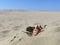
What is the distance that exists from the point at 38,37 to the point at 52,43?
0.99 ft

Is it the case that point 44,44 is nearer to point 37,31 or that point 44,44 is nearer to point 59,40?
point 59,40

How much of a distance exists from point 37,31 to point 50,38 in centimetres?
40

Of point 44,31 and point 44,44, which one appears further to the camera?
point 44,31

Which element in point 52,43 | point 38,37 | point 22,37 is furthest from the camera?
point 22,37

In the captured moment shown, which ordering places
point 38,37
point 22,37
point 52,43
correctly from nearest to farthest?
point 52,43, point 38,37, point 22,37

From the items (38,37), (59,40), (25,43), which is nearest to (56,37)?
(59,40)

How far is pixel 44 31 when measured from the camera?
2.94 m

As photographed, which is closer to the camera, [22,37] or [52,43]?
[52,43]

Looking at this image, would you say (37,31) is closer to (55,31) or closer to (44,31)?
(44,31)

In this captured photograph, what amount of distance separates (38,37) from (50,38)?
22cm

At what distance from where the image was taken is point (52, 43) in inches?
102

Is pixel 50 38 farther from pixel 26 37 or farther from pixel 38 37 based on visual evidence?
pixel 26 37

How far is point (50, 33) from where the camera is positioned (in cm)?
280

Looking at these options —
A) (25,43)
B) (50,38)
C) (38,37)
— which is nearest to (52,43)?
Answer: (50,38)
